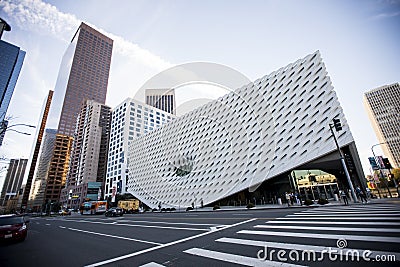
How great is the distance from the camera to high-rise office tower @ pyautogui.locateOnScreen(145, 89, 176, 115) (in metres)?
122

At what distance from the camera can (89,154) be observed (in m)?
93.2

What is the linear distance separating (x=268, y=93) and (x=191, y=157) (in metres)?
27.2

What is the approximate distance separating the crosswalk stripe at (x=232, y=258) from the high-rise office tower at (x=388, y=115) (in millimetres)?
110032

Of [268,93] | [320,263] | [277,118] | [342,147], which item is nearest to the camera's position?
[320,263]

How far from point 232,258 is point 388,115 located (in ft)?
389

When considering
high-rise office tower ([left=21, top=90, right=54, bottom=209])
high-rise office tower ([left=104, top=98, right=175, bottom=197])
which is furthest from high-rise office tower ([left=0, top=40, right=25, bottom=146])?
high-rise office tower ([left=21, top=90, right=54, bottom=209])

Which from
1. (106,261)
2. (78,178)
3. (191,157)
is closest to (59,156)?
(78,178)

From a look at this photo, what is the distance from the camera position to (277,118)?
3716cm

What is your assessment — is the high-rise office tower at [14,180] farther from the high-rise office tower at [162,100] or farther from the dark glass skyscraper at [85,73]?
the high-rise office tower at [162,100]

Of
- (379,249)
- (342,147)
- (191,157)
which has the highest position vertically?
(191,157)

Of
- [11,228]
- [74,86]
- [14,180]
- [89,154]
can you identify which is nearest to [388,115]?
[11,228]

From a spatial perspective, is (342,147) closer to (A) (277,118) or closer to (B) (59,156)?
(A) (277,118)

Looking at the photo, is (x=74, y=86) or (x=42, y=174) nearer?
(x=42, y=174)

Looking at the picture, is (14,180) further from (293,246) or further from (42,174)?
(293,246)
